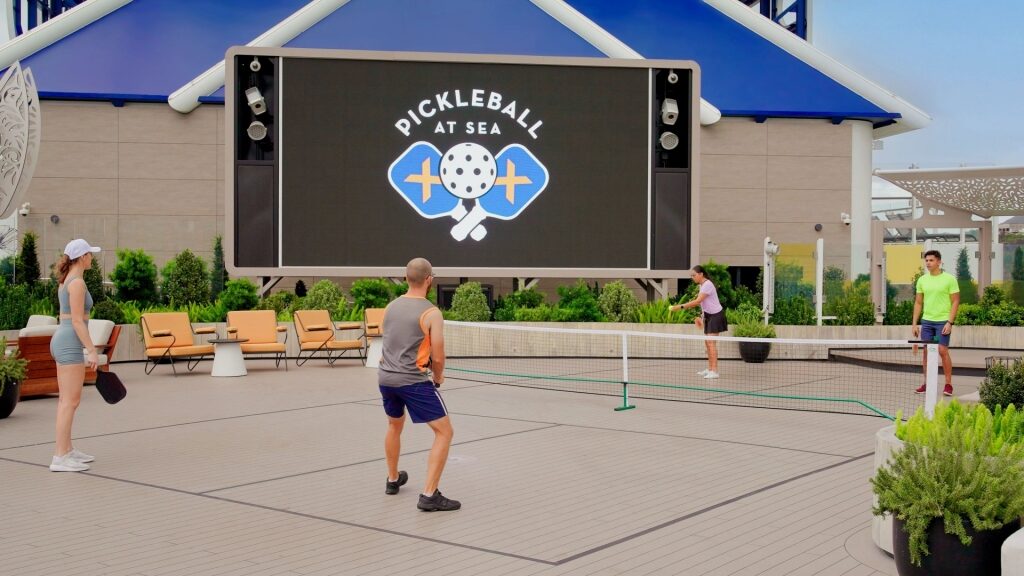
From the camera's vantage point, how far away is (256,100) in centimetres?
2027

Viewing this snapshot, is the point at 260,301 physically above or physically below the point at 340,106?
below

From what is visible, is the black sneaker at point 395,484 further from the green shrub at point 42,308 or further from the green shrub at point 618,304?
the green shrub at point 618,304

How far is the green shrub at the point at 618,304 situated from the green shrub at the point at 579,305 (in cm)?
18

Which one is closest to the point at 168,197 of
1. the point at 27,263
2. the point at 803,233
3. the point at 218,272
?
the point at 218,272

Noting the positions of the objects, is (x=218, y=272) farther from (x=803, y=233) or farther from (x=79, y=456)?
(x=79, y=456)

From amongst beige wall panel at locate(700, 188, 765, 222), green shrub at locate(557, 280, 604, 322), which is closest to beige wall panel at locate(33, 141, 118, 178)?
green shrub at locate(557, 280, 604, 322)

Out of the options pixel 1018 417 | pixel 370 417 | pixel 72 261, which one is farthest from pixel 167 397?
pixel 1018 417

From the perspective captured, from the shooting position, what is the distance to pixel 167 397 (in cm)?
1469

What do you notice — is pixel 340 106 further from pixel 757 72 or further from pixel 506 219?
pixel 757 72

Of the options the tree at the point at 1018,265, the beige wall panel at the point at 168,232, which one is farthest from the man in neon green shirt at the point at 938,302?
the beige wall panel at the point at 168,232

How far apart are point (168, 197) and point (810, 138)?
18.4 meters

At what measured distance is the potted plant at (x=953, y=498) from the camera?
17.1 feet

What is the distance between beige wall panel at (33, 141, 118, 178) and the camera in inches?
1147

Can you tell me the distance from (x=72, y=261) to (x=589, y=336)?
45.7ft
